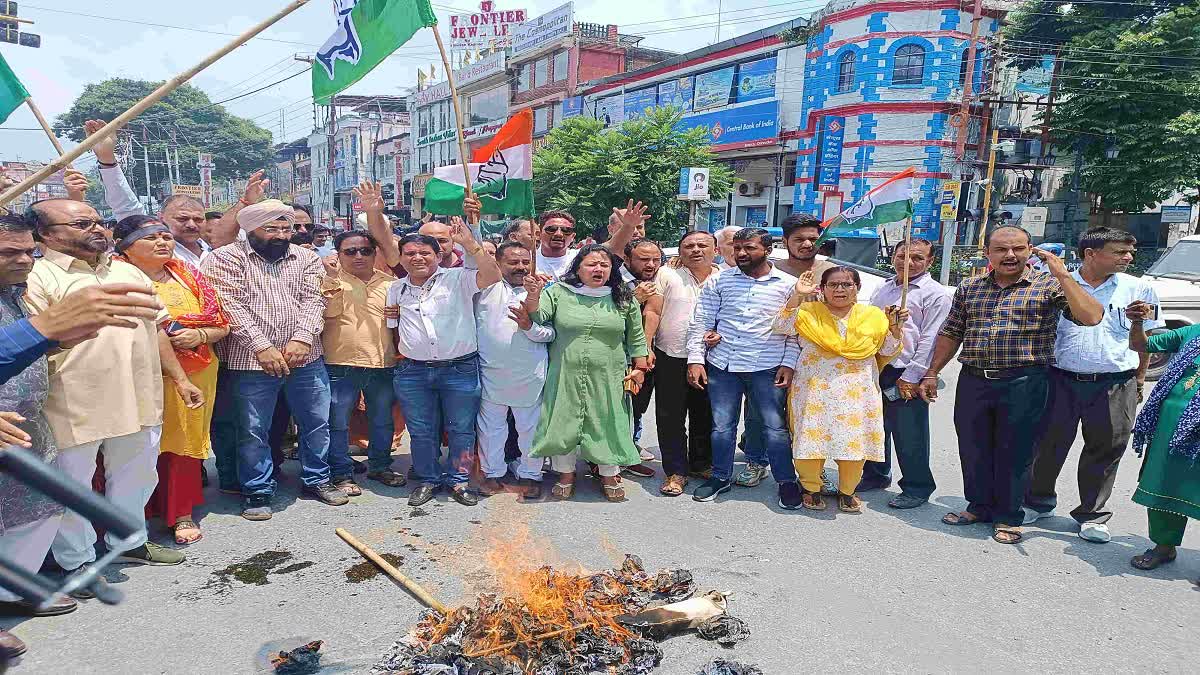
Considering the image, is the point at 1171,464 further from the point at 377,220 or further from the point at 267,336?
the point at 267,336

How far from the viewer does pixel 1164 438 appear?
13.3 ft

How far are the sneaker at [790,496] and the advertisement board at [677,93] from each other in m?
25.3

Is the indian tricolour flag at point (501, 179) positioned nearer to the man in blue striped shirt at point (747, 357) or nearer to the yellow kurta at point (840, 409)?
the man in blue striped shirt at point (747, 357)

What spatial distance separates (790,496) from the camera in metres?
4.95

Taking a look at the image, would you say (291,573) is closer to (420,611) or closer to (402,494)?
(420,611)

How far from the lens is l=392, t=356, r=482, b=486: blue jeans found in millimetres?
4898

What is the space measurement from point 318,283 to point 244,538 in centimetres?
162

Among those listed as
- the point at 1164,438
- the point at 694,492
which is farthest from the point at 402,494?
the point at 1164,438

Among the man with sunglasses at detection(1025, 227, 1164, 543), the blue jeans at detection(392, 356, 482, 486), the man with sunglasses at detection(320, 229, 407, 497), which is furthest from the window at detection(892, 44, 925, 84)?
the blue jeans at detection(392, 356, 482, 486)

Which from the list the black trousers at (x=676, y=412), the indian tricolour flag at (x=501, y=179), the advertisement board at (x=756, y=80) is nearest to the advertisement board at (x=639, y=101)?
the advertisement board at (x=756, y=80)

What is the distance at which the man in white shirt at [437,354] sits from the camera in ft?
15.7

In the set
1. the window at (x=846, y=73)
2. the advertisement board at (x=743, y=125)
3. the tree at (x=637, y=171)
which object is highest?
the window at (x=846, y=73)

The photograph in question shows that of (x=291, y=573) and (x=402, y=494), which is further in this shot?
(x=402, y=494)

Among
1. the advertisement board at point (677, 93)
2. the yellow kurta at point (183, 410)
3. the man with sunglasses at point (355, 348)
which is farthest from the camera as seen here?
the advertisement board at point (677, 93)
